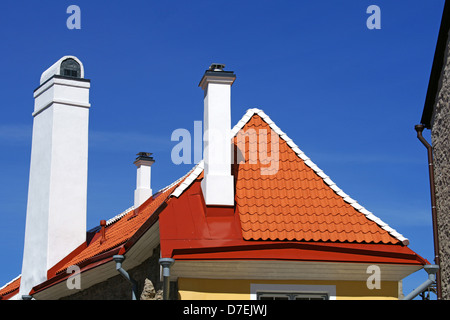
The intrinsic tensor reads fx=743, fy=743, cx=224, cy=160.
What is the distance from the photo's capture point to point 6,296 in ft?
64.1

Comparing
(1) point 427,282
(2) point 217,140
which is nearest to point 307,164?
(2) point 217,140

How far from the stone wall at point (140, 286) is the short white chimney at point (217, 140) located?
152 cm

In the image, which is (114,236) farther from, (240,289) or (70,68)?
(240,289)

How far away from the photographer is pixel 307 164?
13.4m

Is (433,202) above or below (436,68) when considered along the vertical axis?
below

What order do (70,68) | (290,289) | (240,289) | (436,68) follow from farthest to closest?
(70,68)
(436,68)
(290,289)
(240,289)

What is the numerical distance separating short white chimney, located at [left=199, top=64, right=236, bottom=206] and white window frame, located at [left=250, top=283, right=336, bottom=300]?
1512 mm

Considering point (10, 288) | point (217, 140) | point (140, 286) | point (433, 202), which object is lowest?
point (140, 286)

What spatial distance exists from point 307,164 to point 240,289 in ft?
9.89

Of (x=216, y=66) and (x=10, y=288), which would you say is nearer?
(x=216, y=66)

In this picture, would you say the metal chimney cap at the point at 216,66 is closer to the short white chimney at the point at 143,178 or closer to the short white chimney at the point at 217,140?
the short white chimney at the point at 217,140

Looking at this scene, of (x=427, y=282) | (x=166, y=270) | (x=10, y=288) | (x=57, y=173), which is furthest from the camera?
(x=10, y=288)
